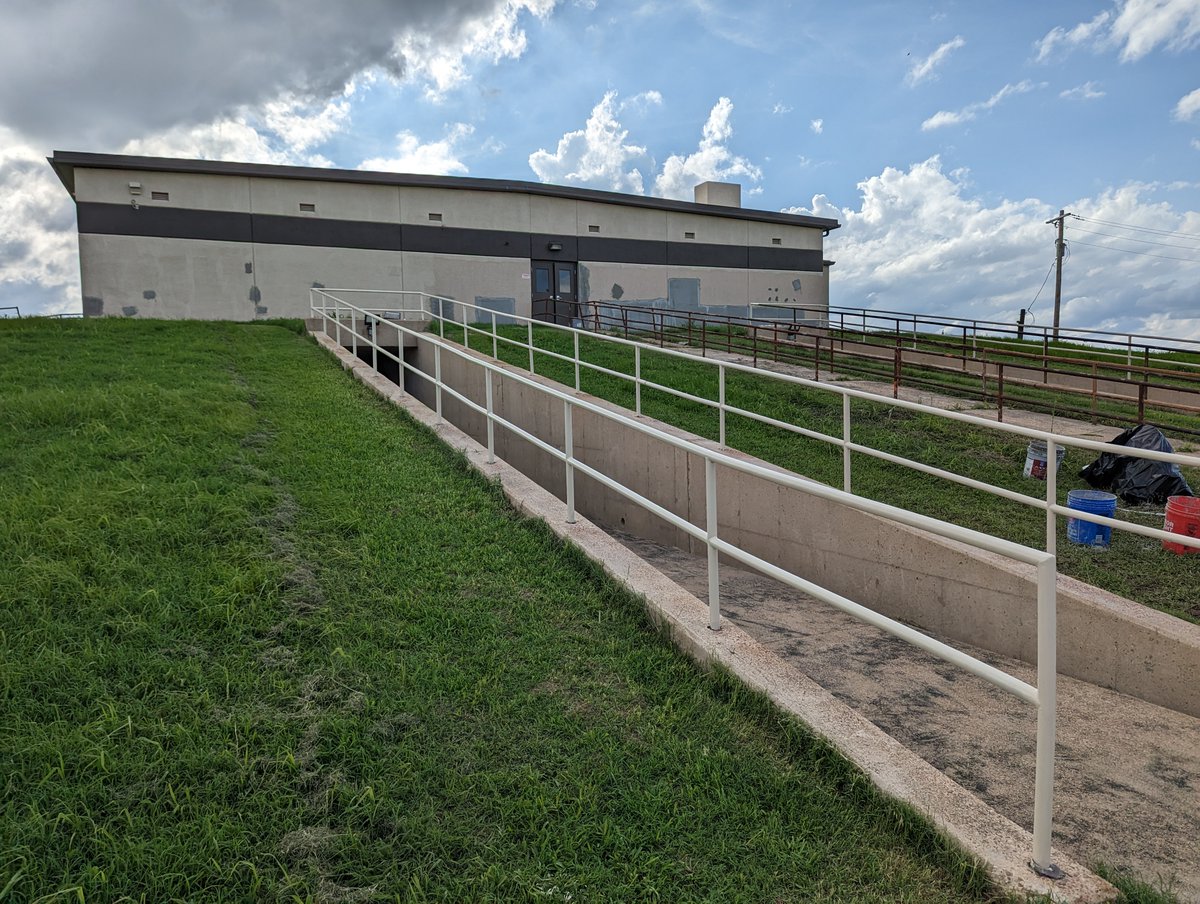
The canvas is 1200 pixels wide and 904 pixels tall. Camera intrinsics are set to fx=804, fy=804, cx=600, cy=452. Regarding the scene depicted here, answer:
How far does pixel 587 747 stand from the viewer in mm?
3012

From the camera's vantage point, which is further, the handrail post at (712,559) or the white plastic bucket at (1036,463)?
the white plastic bucket at (1036,463)

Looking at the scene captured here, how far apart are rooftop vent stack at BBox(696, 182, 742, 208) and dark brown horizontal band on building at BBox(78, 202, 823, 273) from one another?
292cm

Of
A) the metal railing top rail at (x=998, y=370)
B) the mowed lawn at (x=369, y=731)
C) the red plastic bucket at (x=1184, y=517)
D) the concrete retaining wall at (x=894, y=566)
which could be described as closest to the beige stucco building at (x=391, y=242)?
the metal railing top rail at (x=998, y=370)

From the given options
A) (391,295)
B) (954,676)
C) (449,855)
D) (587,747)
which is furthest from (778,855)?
(391,295)

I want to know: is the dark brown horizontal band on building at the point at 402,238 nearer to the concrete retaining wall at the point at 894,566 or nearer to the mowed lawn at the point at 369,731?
the concrete retaining wall at the point at 894,566

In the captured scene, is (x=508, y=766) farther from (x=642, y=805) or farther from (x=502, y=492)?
(x=502, y=492)

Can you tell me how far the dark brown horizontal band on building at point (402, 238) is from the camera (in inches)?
842

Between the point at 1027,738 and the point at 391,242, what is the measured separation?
2312 cm

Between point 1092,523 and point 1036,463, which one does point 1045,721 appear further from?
point 1036,463

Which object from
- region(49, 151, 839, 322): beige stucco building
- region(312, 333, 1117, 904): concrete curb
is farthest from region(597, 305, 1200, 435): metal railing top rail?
region(312, 333, 1117, 904): concrete curb

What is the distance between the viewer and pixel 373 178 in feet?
77.1

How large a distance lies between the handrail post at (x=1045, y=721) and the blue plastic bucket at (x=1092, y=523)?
4805mm

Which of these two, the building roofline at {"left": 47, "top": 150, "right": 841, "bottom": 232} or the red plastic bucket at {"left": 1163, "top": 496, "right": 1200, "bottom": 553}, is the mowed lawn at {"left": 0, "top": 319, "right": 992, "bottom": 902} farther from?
the building roofline at {"left": 47, "top": 150, "right": 841, "bottom": 232}

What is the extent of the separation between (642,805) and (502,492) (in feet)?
12.5
